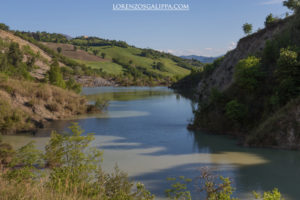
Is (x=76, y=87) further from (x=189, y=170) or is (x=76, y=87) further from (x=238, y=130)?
(x=189, y=170)

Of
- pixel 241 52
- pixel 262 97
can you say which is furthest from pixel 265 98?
pixel 241 52

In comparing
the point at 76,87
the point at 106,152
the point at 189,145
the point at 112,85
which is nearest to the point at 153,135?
the point at 189,145

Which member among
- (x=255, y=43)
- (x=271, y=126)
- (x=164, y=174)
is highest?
(x=255, y=43)

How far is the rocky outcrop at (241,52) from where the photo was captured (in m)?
46.7

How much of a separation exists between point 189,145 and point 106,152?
9.17 meters

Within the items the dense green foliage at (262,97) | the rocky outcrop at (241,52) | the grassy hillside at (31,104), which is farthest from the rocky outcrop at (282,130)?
the grassy hillside at (31,104)

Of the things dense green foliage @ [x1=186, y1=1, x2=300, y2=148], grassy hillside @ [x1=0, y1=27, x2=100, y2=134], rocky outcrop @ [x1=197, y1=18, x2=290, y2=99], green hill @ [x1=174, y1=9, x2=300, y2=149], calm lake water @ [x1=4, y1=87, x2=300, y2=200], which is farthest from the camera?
rocky outcrop @ [x1=197, y1=18, x2=290, y2=99]

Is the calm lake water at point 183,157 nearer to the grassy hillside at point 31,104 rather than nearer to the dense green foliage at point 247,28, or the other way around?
the grassy hillside at point 31,104

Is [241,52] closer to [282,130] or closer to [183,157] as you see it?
[282,130]

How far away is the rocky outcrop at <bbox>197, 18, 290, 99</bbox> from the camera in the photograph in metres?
46.7

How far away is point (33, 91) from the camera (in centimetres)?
4819

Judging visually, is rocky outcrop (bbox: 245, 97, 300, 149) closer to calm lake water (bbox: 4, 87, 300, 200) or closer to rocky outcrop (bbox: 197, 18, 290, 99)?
calm lake water (bbox: 4, 87, 300, 200)

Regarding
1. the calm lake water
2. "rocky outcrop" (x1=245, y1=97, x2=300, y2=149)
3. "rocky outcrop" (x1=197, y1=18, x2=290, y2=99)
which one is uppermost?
"rocky outcrop" (x1=197, y1=18, x2=290, y2=99)

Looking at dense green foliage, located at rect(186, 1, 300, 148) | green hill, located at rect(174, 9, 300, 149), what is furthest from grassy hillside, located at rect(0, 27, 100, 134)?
dense green foliage, located at rect(186, 1, 300, 148)
